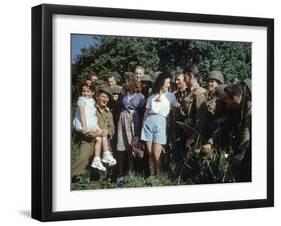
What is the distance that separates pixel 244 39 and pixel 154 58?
1.51ft

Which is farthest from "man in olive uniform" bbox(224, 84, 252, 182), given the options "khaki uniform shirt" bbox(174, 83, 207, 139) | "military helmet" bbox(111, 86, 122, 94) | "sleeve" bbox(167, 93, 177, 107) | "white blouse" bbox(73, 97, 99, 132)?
"white blouse" bbox(73, 97, 99, 132)

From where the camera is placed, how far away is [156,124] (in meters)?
4.19

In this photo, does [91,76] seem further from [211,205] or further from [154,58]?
[211,205]

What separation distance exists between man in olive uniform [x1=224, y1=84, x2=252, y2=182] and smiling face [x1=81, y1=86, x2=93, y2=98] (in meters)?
0.64

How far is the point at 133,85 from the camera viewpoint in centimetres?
413

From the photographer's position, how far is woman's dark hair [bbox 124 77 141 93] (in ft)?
13.5

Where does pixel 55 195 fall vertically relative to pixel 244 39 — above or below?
below

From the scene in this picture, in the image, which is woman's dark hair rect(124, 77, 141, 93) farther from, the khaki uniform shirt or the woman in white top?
the khaki uniform shirt

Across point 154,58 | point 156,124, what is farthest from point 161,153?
point 154,58

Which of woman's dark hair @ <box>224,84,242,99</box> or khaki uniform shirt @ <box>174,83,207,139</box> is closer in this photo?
khaki uniform shirt @ <box>174,83,207,139</box>

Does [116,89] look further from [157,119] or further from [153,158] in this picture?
[153,158]

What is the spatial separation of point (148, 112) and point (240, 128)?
0.46 metres

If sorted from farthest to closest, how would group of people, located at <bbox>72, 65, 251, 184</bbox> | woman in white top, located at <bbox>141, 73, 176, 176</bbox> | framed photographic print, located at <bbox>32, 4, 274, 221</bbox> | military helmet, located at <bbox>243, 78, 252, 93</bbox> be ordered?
military helmet, located at <bbox>243, 78, 252, 93</bbox>
woman in white top, located at <bbox>141, 73, 176, 176</bbox>
group of people, located at <bbox>72, 65, 251, 184</bbox>
framed photographic print, located at <bbox>32, 4, 274, 221</bbox>

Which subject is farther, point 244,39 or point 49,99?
point 244,39
